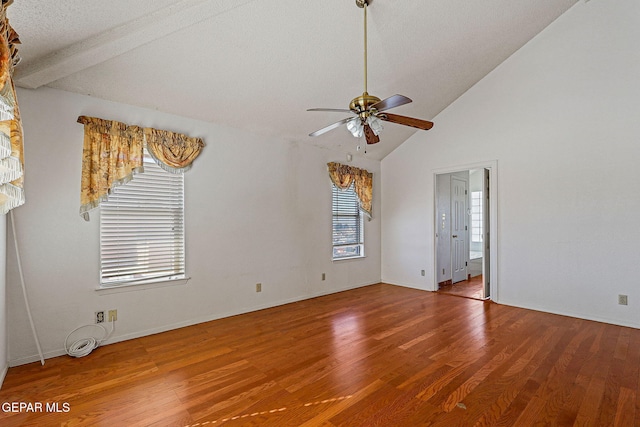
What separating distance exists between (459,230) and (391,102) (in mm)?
4680

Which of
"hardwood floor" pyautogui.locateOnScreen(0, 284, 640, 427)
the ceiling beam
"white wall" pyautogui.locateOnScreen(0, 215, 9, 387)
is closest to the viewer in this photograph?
"hardwood floor" pyautogui.locateOnScreen(0, 284, 640, 427)

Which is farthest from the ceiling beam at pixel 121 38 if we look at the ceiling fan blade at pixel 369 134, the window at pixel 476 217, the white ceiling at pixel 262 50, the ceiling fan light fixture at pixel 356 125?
the window at pixel 476 217

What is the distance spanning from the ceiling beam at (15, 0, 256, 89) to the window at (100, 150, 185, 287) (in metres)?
1.10

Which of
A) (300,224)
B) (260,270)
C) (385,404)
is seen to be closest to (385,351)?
(385,404)

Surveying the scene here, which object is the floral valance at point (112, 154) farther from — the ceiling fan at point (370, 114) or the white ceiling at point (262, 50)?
the ceiling fan at point (370, 114)

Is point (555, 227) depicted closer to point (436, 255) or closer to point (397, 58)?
point (436, 255)

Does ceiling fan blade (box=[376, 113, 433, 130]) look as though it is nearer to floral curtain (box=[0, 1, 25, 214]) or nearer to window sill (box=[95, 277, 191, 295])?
floral curtain (box=[0, 1, 25, 214])

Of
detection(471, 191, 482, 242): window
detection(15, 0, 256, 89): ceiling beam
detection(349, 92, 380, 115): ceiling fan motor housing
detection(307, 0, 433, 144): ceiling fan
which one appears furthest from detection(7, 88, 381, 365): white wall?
detection(471, 191, 482, 242): window

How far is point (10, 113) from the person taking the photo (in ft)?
4.58

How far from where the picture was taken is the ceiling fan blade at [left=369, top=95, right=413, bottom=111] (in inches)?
85.2

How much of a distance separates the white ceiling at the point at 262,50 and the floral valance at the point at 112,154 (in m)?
0.34

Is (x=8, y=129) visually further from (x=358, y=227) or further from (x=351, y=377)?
(x=358, y=227)

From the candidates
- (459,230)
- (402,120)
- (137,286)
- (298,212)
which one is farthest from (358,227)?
(137,286)

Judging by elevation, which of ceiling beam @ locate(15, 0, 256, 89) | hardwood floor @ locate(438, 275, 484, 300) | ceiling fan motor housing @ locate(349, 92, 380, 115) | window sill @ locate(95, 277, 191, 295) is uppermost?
ceiling beam @ locate(15, 0, 256, 89)
